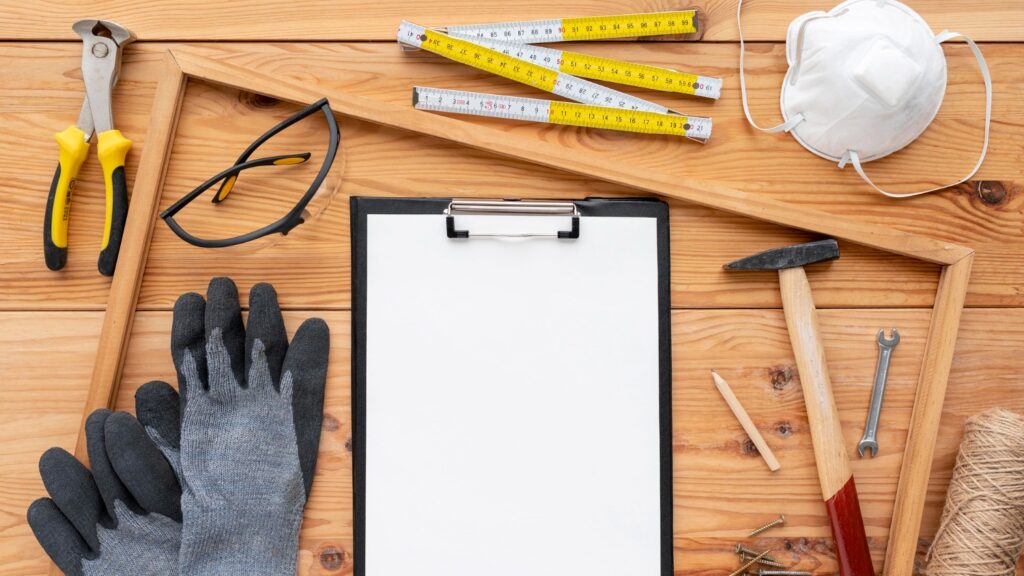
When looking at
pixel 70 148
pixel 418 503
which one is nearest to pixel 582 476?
pixel 418 503

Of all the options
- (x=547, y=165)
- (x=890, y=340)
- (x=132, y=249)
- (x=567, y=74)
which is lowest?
(x=890, y=340)

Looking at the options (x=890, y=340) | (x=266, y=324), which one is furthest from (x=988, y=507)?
(x=266, y=324)

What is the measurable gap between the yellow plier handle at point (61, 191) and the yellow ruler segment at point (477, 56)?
43cm

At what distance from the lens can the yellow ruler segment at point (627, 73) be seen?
2.86ft

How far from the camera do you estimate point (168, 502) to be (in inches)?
32.9

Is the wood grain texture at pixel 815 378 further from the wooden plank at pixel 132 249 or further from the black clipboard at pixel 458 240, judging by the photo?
the wooden plank at pixel 132 249

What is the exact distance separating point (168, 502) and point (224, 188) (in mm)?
383

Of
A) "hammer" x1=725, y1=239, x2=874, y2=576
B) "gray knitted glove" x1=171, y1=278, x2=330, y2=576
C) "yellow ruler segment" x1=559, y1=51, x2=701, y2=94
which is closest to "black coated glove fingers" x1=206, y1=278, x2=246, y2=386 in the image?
"gray knitted glove" x1=171, y1=278, x2=330, y2=576

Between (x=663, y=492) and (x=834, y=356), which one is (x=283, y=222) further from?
(x=834, y=356)

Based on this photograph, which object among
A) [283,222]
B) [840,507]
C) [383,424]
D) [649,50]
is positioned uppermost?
[649,50]

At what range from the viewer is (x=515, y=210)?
2.80ft

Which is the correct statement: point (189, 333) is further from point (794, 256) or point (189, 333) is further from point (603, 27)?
point (794, 256)

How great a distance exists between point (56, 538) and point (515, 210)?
2.17 ft

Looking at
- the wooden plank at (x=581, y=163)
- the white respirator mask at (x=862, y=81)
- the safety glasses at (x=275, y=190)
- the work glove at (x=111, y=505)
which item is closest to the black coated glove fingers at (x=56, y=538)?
the work glove at (x=111, y=505)
